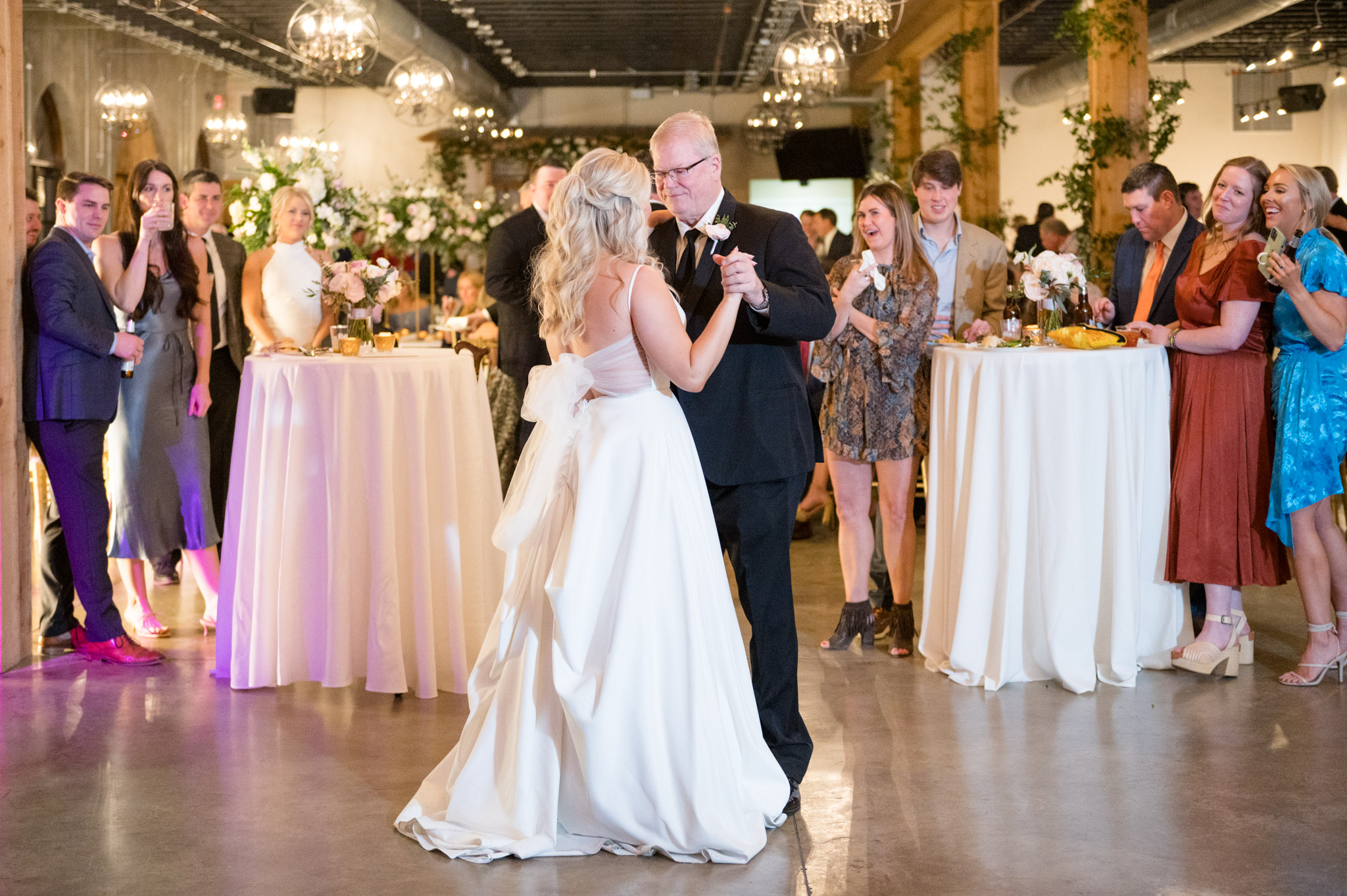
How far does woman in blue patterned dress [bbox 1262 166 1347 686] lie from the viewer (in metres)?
3.95

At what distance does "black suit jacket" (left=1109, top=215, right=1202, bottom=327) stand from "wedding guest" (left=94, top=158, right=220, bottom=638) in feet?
11.9

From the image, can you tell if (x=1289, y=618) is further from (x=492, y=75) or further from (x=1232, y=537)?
(x=492, y=75)

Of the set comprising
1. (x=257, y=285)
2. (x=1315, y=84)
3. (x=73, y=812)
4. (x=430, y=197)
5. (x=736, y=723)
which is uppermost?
(x=1315, y=84)

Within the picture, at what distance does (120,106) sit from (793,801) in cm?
901

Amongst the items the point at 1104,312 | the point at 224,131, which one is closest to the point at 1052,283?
the point at 1104,312

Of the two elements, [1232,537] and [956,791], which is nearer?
[956,791]

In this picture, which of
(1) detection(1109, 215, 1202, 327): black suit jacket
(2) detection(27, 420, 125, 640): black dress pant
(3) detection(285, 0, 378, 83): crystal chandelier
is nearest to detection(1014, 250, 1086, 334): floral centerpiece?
(1) detection(1109, 215, 1202, 327): black suit jacket

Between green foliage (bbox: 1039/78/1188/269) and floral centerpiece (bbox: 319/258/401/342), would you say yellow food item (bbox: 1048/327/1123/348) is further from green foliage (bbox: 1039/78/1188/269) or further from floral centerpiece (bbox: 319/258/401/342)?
green foliage (bbox: 1039/78/1188/269)

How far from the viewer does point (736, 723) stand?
2.81 metres

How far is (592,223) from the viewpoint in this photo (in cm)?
263

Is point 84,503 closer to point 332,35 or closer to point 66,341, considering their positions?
point 66,341

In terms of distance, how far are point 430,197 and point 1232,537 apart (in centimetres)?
549

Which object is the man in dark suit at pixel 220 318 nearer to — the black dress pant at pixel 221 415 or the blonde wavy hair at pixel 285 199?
the black dress pant at pixel 221 415

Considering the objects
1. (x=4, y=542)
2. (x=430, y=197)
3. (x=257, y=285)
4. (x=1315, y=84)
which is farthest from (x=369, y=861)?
(x=1315, y=84)
